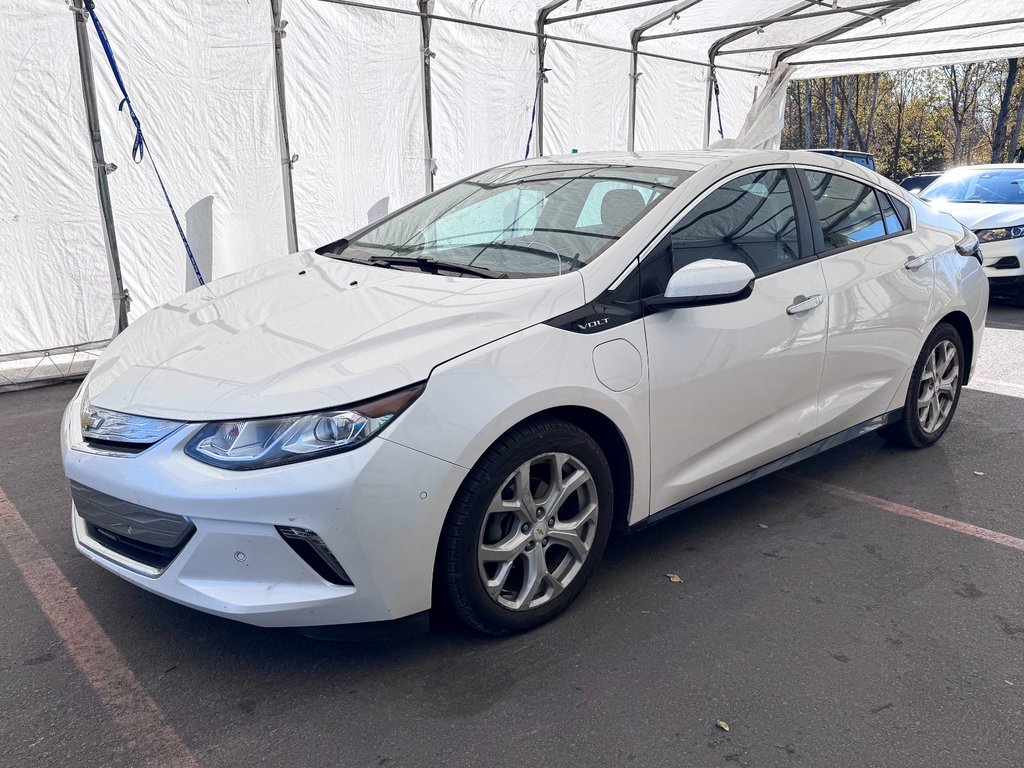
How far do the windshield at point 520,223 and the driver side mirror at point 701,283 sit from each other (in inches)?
11.1

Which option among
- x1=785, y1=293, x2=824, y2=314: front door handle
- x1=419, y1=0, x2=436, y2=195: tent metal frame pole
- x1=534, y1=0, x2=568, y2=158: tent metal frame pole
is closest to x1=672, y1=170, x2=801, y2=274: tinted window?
x1=785, y1=293, x2=824, y2=314: front door handle

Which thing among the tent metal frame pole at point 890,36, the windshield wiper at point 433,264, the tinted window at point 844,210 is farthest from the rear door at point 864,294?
the tent metal frame pole at point 890,36

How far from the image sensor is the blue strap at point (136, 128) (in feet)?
20.4

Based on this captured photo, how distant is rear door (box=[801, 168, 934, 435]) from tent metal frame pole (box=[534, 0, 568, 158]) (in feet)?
18.3

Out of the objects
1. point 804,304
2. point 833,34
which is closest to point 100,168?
point 804,304

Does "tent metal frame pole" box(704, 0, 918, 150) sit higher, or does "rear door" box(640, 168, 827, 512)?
"tent metal frame pole" box(704, 0, 918, 150)

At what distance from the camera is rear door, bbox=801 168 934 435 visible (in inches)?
147

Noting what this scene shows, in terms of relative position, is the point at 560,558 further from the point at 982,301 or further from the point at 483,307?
the point at 982,301

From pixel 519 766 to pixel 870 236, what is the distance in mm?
2962

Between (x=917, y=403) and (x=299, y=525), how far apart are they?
3.45 metres

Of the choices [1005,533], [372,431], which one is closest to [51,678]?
[372,431]

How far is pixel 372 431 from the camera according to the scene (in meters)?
2.35

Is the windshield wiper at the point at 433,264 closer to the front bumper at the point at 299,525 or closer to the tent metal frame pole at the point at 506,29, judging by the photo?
the front bumper at the point at 299,525

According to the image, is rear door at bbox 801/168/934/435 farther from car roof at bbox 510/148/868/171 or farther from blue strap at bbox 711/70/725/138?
blue strap at bbox 711/70/725/138
